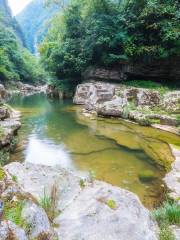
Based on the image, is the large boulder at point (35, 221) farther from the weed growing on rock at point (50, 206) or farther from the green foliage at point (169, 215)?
the green foliage at point (169, 215)

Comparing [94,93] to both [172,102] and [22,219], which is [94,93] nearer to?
[172,102]

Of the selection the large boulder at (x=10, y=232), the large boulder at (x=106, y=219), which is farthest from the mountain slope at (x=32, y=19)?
the large boulder at (x=10, y=232)

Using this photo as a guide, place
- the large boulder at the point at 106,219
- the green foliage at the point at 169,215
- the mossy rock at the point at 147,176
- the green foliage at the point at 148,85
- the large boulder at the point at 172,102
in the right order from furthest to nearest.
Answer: the green foliage at the point at 148,85
the large boulder at the point at 172,102
the mossy rock at the point at 147,176
the green foliage at the point at 169,215
the large boulder at the point at 106,219

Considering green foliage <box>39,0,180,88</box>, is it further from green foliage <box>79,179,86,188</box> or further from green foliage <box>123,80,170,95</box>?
green foliage <box>79,179,86,188</box>

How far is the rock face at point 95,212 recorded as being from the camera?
347 cm

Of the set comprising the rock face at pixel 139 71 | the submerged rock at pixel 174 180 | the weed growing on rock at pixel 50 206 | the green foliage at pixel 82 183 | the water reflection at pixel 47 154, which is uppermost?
the rock face at pixel 139 71

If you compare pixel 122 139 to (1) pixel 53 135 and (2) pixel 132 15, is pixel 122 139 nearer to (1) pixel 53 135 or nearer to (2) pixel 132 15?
(1) pixel 53 135

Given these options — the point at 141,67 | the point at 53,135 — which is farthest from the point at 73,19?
the point at 53,135

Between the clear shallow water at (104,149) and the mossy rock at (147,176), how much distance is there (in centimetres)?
10

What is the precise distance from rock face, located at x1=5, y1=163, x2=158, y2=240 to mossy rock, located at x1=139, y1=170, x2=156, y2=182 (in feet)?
8.30

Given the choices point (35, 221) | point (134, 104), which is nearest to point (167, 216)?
point (35, 221)

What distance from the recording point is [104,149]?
9805 mm

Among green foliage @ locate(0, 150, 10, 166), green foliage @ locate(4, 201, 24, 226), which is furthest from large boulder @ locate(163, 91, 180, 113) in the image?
green foliage @ locate(4, 201, 24, 226)

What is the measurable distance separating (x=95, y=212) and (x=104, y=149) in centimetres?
597
